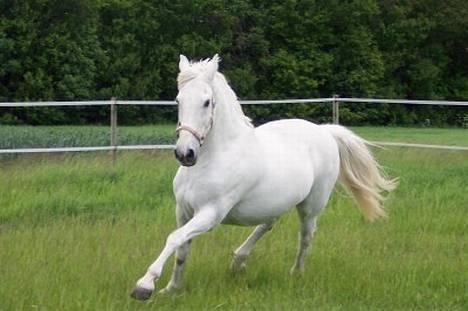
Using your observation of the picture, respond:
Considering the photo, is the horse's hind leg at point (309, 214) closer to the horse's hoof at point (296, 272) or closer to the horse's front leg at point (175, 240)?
the horse's hoof at point (296, 272)

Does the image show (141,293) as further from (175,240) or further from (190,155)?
(190,155)

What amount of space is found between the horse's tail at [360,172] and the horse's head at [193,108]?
2315 mm

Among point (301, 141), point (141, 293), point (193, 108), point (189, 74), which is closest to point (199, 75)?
point (189, 74)

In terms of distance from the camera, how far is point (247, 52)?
134 ft

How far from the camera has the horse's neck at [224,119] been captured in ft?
18.7

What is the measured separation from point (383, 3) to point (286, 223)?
3733cm

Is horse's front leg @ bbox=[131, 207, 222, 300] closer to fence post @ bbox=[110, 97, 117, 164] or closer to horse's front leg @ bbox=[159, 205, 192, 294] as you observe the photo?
horse's front leg @ bbox=[159, 205, 192, 294]

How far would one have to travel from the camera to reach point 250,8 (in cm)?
4094

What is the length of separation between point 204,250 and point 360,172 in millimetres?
1648

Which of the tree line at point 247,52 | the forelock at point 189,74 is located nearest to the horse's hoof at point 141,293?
the forelock at point 189,74

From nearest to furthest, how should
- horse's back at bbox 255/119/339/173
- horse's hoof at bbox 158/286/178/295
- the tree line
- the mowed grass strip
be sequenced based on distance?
the mowed grass strip
horse's hoof at bbox 158/286/178/295
horse's back at bbox 255/119/339/173
the tree line

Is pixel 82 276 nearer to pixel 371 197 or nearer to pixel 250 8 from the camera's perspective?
pixel 371 197

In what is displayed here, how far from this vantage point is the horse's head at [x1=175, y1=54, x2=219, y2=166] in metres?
5.04

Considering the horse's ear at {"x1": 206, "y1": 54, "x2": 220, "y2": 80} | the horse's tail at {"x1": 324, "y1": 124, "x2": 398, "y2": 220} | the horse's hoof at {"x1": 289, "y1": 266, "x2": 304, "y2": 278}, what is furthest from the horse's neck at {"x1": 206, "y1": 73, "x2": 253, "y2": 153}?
the horse's tail at {"x1": 324, "y1": 124, "x2": 398, "y2": 220}
